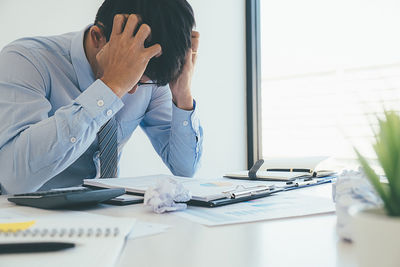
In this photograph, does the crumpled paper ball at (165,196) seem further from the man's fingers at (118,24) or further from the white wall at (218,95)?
the white wall at (218,95)

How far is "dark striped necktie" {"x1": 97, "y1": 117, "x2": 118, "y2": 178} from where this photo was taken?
1.20 m

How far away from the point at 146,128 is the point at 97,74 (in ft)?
1.34

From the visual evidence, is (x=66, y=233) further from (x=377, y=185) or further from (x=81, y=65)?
(x=81, y=65)

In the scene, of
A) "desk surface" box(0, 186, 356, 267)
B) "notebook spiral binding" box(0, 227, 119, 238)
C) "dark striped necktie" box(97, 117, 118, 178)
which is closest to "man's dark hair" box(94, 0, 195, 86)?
"dark striped necktie" box(97, 117, 118, 178)

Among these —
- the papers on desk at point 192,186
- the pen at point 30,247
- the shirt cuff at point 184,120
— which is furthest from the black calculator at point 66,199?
the shirt cuff at point 184,120

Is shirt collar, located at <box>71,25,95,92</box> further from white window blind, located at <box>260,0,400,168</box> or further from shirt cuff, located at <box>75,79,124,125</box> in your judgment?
white window blind, located at <box>260,0,400,168</box>

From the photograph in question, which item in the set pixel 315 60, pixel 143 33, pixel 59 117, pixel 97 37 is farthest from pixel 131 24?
pixel 315 60

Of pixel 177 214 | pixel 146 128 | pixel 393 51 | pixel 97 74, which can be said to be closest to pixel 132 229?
pixel 177 214

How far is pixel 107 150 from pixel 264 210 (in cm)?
65

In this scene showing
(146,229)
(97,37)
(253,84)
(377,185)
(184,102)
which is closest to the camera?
(377,185)

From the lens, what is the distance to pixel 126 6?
1032mm

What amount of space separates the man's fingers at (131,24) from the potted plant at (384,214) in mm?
820

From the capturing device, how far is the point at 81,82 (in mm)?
1228

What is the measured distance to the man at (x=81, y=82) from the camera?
93cm
